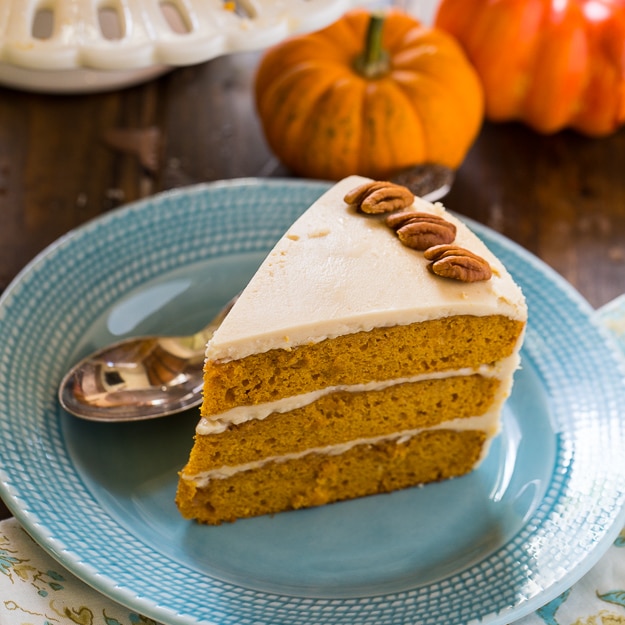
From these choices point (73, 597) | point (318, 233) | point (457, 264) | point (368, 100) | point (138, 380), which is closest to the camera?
point (73, 597)

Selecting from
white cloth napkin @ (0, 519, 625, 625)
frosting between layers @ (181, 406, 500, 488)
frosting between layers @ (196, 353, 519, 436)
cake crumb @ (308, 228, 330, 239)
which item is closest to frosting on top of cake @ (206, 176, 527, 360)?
cake crumb @ (308, 228, 330, 239)

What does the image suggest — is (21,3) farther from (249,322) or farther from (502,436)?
(502,436)

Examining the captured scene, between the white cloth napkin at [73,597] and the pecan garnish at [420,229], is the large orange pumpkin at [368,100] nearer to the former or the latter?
the pecan garnish at [420,229]

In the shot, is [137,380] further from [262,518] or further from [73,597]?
[73,597]

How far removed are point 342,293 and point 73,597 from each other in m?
0.72

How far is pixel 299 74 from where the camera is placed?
251cm

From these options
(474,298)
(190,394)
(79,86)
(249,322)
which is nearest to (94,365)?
(190,394)

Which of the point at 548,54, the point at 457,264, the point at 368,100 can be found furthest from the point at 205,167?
the point at 457,264

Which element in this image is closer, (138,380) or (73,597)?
(73,597)

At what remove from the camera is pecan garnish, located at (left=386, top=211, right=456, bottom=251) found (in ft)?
5.90

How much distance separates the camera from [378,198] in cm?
187

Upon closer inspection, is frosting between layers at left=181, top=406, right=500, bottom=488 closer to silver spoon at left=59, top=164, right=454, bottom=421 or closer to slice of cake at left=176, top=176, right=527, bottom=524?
slice of cake at left=176, top=176, right=527, bottom=524

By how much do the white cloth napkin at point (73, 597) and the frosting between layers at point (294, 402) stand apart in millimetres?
356

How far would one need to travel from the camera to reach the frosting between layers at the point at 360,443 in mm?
1853
